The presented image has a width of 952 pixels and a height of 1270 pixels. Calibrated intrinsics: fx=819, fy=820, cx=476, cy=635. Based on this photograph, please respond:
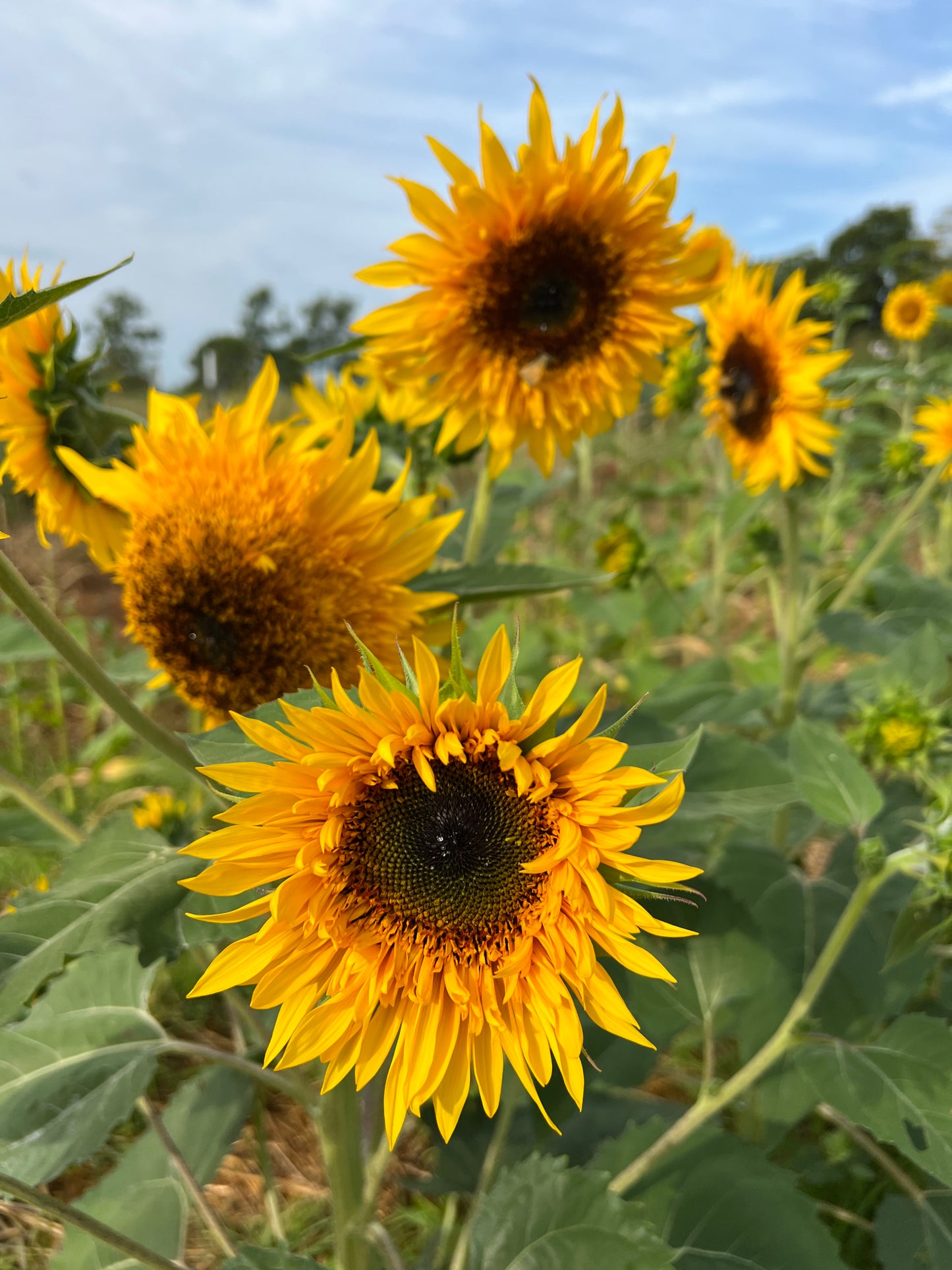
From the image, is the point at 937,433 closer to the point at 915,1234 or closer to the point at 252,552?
the point at 915,1234

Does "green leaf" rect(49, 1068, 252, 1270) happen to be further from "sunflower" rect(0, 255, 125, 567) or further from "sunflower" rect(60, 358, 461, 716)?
"sunflower" rect(0, 255, 125, 567)

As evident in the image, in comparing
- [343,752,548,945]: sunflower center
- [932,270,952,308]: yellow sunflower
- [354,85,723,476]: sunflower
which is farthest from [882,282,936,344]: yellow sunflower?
[343,752,548,945]: sunflower center

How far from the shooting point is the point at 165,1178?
54.8 inches

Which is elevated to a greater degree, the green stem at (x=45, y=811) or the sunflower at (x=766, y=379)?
the sunflower at (x=766, y=379)

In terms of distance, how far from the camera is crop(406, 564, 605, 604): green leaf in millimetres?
1092

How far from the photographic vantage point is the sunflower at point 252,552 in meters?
1.12

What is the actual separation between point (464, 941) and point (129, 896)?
15.0 inches

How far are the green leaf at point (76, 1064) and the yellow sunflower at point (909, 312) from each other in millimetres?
4160

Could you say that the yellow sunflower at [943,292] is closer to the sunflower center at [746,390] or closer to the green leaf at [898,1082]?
the sunflower center at [746,390]

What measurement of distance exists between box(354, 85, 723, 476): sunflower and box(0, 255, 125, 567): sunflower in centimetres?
48

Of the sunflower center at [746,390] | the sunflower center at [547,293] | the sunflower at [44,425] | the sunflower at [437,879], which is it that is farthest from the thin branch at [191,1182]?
the sunflower center at [746,390]

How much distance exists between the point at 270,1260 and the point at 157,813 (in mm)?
1233

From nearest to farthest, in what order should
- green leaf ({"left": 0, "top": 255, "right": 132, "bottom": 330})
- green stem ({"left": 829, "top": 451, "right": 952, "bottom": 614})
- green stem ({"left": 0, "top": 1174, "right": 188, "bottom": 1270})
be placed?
green leaf ({"left": 0, "top": 255, "right": 132, "bottom": 330})
green stem ({"left": 0, "top": 1174, "right": 188, "bottom": 1270})
green stem ({"left": 829, "top": 451, "right": 952, "bottom": 614})

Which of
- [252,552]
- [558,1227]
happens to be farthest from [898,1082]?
[252,552]
